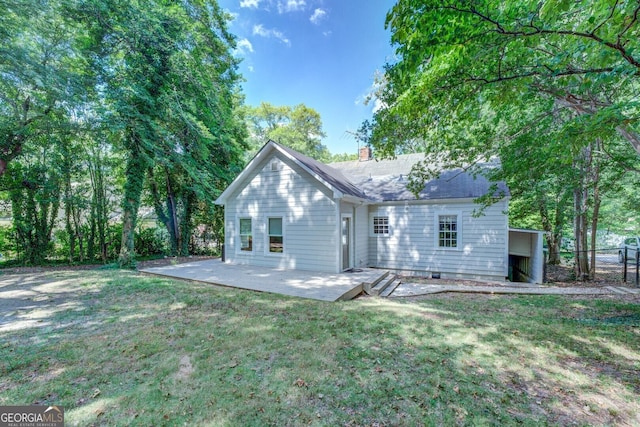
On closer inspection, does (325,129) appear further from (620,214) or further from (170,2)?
(620,214)

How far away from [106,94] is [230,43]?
6935mm

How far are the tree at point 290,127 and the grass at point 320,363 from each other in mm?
24095

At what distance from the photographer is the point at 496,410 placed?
2393mm

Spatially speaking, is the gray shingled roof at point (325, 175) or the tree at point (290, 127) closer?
the gray shingled roof at point (325, 175)

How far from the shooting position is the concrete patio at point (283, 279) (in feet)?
20.8

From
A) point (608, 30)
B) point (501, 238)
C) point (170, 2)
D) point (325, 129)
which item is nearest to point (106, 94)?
point (170, 2)

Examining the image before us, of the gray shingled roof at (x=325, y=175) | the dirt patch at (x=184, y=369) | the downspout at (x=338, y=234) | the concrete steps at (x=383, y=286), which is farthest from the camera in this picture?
the gray shingled roof at (x=325, y=175)

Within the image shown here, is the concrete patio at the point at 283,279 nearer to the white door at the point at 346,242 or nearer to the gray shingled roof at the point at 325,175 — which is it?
the white door at the point at 346,242

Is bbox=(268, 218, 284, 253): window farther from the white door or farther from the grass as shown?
the grass

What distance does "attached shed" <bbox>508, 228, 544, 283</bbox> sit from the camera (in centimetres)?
880

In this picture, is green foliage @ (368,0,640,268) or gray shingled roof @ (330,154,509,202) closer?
green foliage @ (368,0,640,268)

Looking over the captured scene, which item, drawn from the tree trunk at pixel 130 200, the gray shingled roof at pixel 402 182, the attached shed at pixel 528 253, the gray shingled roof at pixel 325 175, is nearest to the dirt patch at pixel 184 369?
the gray shingled roof at pixel 325 175

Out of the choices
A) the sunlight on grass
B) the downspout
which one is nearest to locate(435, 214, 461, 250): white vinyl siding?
the downspout

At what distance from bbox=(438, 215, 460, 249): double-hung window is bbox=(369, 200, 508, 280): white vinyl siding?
102 mm
